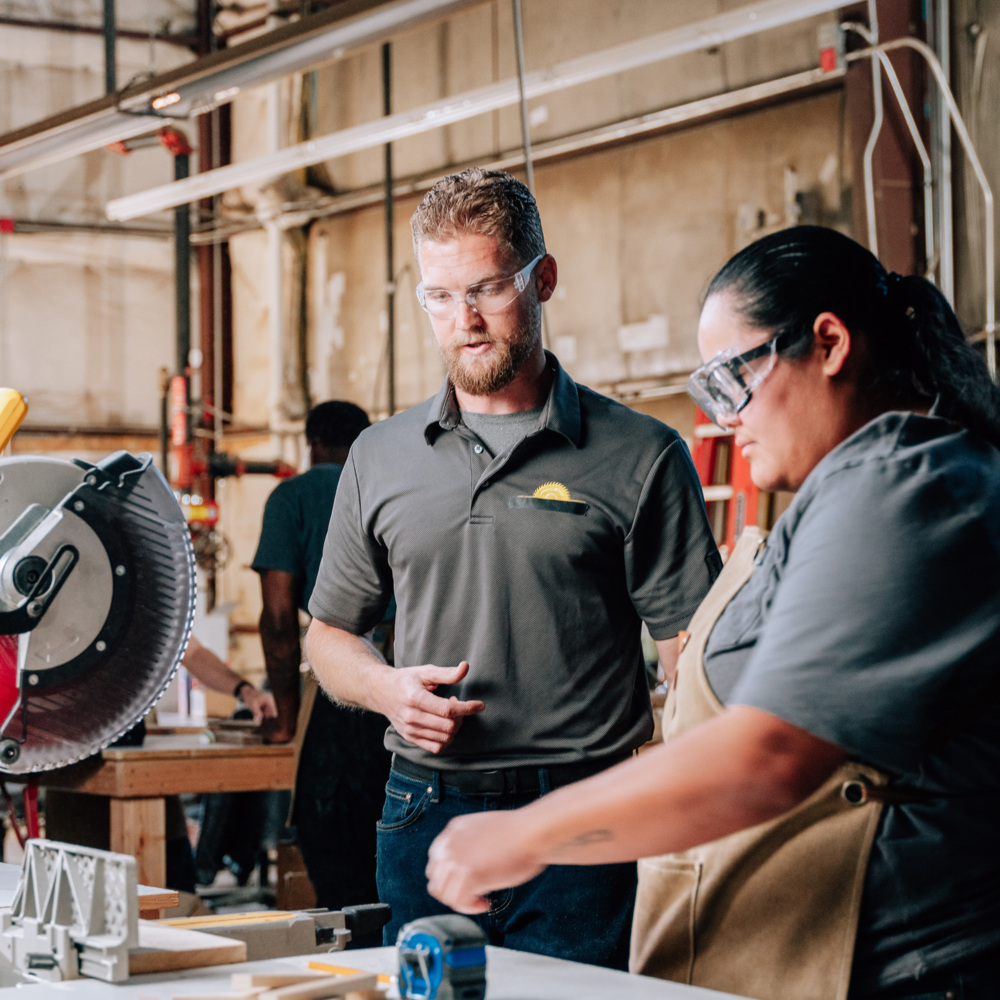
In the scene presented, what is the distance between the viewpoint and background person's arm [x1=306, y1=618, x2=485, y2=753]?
164cm

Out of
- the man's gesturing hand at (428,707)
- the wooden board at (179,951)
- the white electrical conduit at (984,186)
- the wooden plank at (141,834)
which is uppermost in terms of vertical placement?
the white electrical conduit at (984,186)

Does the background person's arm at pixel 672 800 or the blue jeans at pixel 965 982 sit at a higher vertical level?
the background person's arm at pixel 672 800

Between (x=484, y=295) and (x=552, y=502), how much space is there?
1.02ft

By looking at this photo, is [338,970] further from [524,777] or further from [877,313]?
[877,313]

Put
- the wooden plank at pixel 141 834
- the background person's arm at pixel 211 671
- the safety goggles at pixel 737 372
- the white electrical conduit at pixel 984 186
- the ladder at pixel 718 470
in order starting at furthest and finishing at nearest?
the ladder at pixel 718 470 < the white electrical conduit at pixel 984 186 < the background person's arm at pixel 211 671 < the wooden plank at pixel 141 834 < the safety goggles at pixel 737 372

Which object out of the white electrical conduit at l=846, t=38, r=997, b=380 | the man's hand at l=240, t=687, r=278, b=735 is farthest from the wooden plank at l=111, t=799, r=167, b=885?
the white electrical conduit at l=846, t=38, r=997, b=380

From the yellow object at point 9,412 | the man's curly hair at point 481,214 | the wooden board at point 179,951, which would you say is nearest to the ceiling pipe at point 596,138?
the man's curly hair at point 481,214

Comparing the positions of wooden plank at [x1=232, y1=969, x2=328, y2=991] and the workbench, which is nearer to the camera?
wooden plank at [x1=232, y1=969, x2=328, y2=991]

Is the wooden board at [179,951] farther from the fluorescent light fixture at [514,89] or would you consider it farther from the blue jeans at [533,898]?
the fluorescent light fixture at [514,89]

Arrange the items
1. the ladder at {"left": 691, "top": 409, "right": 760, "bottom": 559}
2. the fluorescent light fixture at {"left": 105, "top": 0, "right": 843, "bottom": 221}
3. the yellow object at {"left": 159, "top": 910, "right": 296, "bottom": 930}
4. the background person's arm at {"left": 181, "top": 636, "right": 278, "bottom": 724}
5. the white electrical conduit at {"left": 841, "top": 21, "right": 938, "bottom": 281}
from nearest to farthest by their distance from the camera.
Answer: the yellow object at {"left": 159, "top": 910, "right": 296, "bottom": 930} < the background person's arm at {"left": 181, "top": 636, "right": 278, "bottom": 724} < the fluorescent light fixture at {"left": 105, "top": 0, "right": 843, "bottom": 221} < the white electrical conduit at {"left": 841, "top": 21, "right": 938, "bottom": 281} < the ladder at {"left": 691, "top": 409, "right": 760, "bottom": 559}

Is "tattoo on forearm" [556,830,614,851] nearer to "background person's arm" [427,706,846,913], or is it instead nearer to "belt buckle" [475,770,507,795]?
"background person's arm" [427,706,846,913]

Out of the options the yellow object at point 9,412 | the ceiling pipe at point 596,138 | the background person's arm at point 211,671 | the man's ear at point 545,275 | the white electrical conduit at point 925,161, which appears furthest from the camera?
the ceiling pipe at point 596,138

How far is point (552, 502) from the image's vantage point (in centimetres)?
178

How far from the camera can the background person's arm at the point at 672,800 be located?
95 centimetres
